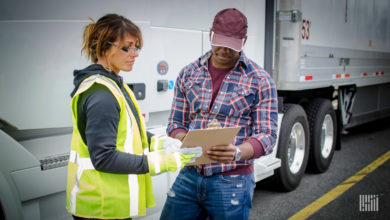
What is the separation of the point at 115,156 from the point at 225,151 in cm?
59

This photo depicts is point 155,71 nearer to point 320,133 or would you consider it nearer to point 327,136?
point 320,133

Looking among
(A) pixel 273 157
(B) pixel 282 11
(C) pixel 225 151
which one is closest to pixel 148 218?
(C) pixel 225 151

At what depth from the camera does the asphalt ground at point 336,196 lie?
4.08 metres

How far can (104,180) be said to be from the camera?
164 cm

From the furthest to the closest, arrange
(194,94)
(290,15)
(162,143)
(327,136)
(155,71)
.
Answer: (327,136) < (290,15) < (155,71) < (194,94) < (162,143)

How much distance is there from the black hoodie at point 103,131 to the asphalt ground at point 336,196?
107 inches

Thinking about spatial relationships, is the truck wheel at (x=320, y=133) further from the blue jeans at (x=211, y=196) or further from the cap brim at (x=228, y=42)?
the cap brim at (x=228, y=42)

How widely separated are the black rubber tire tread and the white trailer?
0.04ft

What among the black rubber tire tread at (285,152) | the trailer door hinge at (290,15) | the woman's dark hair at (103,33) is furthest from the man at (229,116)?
the trailer door hinge at (290,15)

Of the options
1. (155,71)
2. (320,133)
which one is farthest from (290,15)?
(155,71)

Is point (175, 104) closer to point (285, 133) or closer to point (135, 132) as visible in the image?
point (135, 132)

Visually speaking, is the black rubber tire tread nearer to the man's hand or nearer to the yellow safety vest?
the man's hand

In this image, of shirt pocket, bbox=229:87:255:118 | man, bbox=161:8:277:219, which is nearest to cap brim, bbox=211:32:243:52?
man, bbox=161:8:277:219

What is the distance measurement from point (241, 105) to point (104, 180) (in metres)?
0.83
